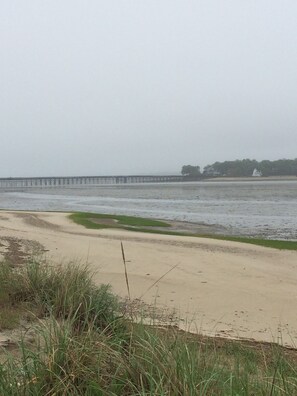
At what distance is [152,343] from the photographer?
353 cm

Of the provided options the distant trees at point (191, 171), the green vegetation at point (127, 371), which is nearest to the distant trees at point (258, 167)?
the distant trees at point (191, 171)

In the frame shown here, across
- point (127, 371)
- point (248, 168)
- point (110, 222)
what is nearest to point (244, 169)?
point (248, 168)

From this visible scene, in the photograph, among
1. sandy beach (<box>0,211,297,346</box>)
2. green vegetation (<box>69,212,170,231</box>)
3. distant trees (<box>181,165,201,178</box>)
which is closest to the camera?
sandy beach (<box>0,211,297,346</box>)

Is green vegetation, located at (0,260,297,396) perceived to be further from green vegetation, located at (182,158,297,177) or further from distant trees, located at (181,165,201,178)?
distant trees, located at (181,165,201,178)

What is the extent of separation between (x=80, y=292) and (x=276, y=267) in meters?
9.25

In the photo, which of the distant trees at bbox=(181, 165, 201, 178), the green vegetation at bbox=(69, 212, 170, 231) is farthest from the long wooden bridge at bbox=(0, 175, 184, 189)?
the green vegetation at bbox=(69, 212, 170, 231)

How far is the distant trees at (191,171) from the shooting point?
18900 cm

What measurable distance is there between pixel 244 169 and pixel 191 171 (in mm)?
25574

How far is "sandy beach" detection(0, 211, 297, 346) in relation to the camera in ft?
25.5

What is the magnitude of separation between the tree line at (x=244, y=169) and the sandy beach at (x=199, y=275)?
157690mm

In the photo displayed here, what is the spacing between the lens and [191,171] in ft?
629

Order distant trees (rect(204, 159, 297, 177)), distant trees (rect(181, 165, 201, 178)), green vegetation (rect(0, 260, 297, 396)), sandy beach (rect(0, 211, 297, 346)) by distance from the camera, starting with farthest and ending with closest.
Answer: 1. distant trees (rect(181, 165, 201, 178))
2. distant trees (rect(204, 159, 297, 177))
3. sandy beach (rect(0, 211, 297, 346))
4. green vegetation (rect(0, 260, 297, 396))

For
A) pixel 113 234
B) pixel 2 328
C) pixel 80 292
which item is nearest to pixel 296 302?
pixel 80 292

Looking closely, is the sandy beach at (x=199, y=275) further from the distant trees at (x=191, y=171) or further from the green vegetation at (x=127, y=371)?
the distant trees at (x=191, y=171)
